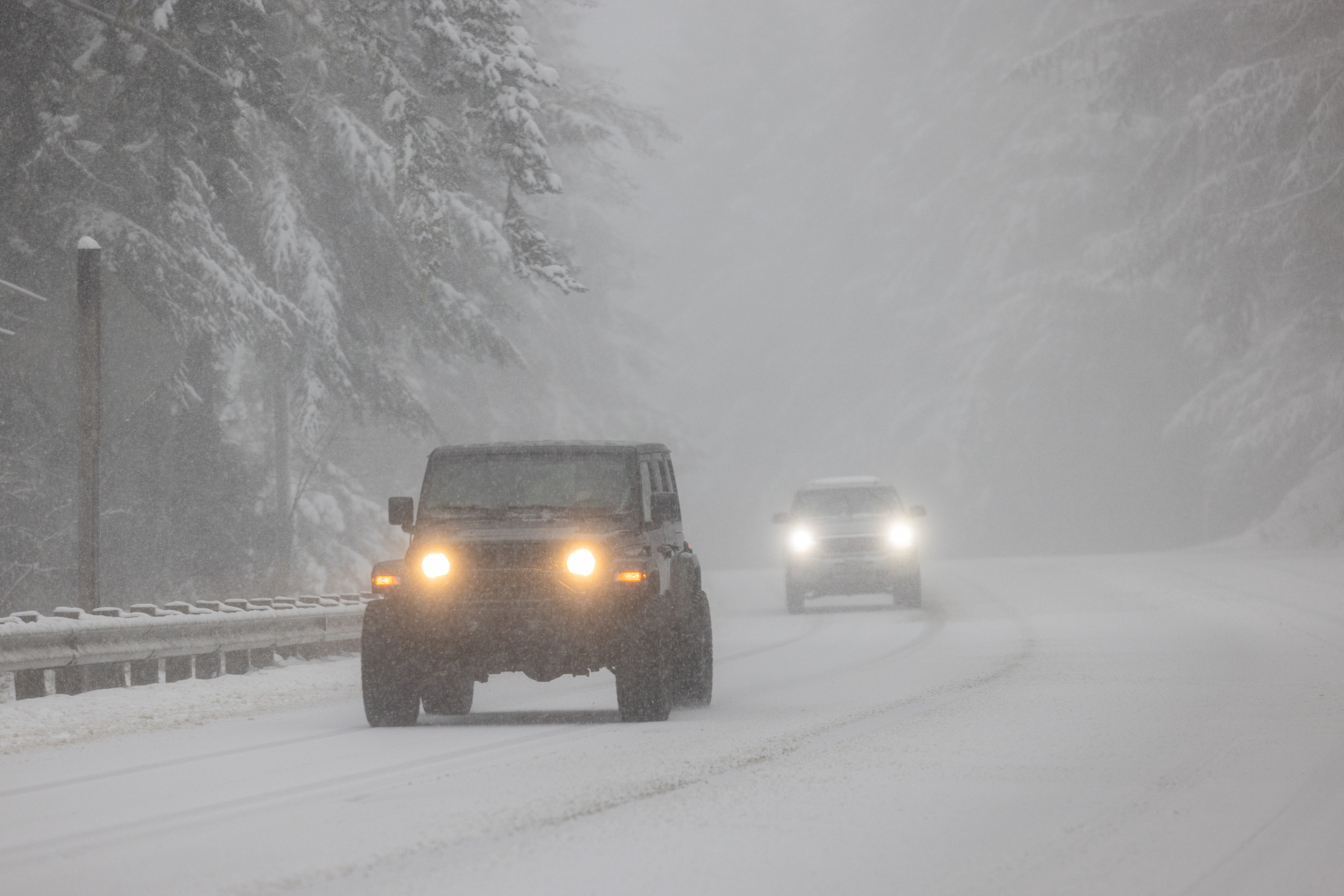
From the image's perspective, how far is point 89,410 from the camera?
58.7ft

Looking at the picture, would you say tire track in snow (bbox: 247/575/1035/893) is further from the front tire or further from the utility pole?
the utility pole

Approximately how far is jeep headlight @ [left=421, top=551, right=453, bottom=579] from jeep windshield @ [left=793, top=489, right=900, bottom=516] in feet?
51.5

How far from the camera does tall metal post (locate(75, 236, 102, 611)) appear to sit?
57.8 feet

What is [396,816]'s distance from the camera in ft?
30.1

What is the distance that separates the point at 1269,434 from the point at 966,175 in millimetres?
23531

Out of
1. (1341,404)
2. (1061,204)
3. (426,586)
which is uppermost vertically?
(1061,204)

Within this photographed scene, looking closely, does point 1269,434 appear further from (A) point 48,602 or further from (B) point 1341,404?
(A) point 48,602

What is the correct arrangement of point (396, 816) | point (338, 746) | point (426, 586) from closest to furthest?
point (396, 816) → point (338, 746) → point (426, 586)

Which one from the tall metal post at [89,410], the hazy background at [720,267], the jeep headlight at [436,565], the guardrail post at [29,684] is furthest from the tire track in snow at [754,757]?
the hazy background at [720,267]

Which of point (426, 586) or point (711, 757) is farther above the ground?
point (426, 586)

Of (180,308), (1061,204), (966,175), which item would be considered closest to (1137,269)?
(1061,204)

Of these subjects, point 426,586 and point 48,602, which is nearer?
point 426,586

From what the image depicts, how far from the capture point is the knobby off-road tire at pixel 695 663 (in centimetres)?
1439

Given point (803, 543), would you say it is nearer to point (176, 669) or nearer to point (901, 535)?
point (901, 535)
